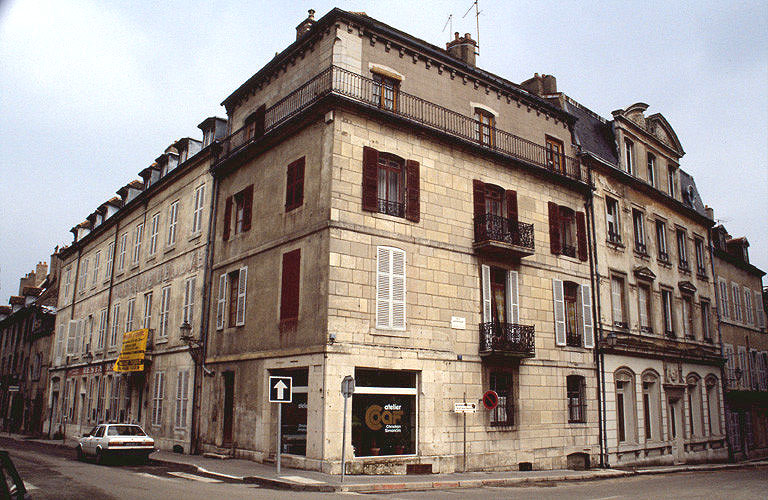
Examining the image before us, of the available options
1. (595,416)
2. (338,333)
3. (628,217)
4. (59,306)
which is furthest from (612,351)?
(59,306)

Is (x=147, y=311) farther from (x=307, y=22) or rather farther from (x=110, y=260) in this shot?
(x=307, y=22)

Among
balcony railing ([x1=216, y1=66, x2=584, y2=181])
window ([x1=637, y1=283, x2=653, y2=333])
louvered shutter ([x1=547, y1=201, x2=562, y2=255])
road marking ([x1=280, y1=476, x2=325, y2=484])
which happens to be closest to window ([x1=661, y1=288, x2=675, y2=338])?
window ([x1=637, y1=283, x2=653, y2=333])

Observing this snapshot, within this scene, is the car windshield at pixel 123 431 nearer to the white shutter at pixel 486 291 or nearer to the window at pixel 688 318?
the white shutter at pixel 486 291

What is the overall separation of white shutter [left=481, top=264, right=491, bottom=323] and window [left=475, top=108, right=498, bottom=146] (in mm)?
4464

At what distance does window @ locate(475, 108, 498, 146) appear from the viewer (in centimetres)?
2083

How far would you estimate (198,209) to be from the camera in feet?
77.6

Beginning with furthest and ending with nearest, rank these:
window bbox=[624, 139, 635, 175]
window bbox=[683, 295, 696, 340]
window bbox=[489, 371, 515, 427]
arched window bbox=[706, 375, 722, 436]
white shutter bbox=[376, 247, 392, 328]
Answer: arched window bbox=[706, 375, 722, 436]
window bbox=[683, 295, 696, 340]
window bbox=[624, 139, 635, 175]
window bbox=[489, 371, 515, 427]
white shutter bbox=[376, 247, 392, 328]

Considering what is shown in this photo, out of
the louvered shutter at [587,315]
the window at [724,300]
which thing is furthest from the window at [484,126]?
the window at [724,300]

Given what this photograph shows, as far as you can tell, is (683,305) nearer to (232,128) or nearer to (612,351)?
(612,351)

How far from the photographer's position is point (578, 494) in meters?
13.7

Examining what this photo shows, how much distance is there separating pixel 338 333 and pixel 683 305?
19.7 m

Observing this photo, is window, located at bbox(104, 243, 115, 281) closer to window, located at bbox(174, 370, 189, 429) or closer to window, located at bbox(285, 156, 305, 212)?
window, located at bbox(174, 370, 189, 429)

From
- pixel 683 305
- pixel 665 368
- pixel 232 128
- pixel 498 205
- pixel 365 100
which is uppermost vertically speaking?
pixel 232 128

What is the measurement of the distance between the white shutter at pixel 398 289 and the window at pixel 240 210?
585 centimetres
